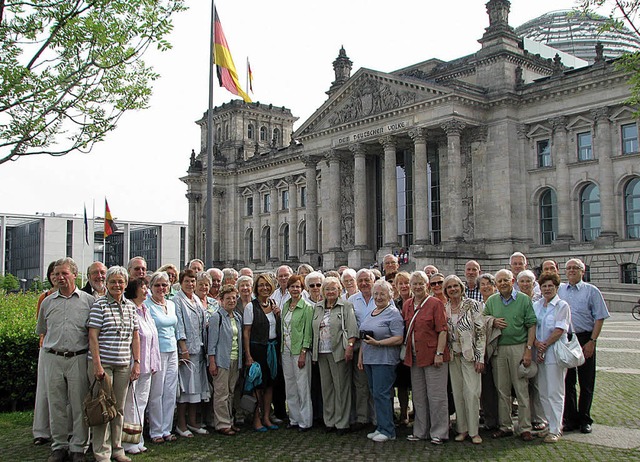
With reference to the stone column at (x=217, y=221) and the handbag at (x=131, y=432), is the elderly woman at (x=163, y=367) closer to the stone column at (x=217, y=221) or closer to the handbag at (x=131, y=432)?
the handbag at (x=131, y=432)

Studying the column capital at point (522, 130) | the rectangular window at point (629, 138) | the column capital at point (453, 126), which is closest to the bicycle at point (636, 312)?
the rectangular window at point (629, 138)

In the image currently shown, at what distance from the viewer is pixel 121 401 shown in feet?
33.3

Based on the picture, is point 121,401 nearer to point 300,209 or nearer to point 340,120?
point 340,120

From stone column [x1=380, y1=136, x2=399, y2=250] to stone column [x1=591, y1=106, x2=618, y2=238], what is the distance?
14.2 m

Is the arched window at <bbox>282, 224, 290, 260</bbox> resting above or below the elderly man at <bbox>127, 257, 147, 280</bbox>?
above

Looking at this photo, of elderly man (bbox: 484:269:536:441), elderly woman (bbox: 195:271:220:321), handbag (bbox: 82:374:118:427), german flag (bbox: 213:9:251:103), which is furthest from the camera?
german flag (bbox: 213:9:251:103)

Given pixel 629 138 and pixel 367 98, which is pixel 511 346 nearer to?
pixel 629 138

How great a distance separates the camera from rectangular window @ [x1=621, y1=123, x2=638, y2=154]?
138 feet

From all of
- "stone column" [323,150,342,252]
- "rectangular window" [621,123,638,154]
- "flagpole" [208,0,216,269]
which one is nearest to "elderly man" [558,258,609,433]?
"flagpole" [208,0,216,269]

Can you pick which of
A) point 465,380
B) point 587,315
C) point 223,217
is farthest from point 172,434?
point 223,217

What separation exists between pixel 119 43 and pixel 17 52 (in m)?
2.46

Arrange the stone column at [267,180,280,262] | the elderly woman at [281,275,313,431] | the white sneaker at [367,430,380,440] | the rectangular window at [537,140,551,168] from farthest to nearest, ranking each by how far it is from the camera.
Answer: the stone column at [267,180,280,262] < the rectangular window at [537,140,551,168] < the elderly woman at [281,275,313,431] < the white sneaker at [367,430,380,440]

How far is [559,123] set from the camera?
4534 cm

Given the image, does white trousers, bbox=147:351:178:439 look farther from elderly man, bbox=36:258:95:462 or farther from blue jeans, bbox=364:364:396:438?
blue jeans, bbox=364:364:396:438
